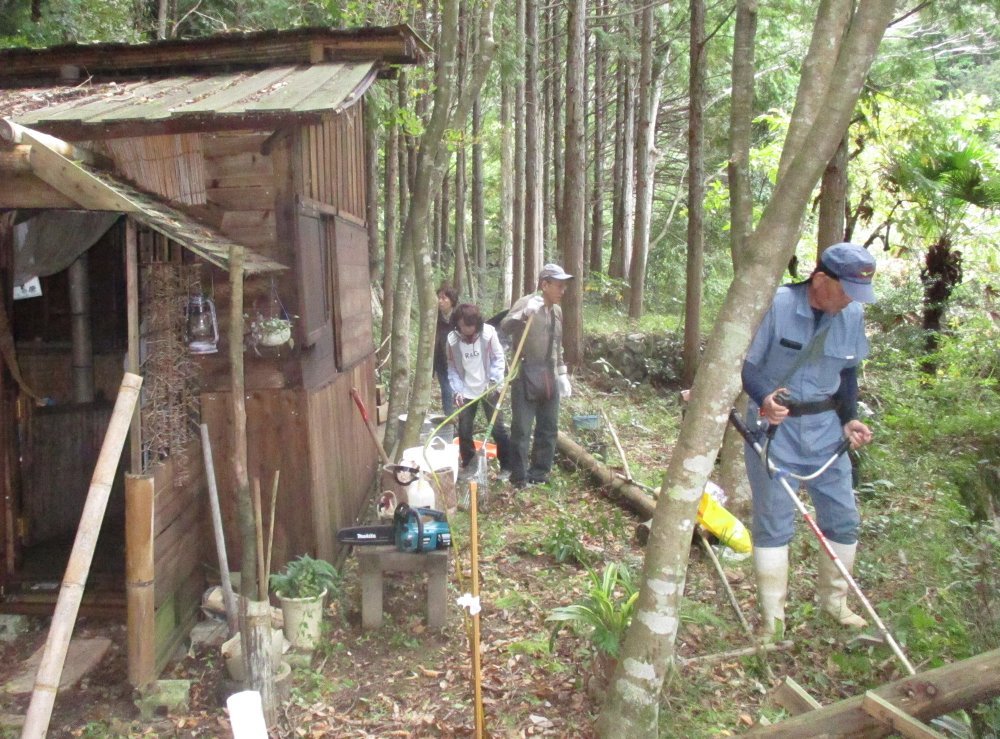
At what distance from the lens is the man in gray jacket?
25.0ft

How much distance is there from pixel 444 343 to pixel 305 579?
4371 mm

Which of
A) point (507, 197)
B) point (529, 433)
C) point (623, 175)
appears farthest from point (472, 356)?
point (623, 175)

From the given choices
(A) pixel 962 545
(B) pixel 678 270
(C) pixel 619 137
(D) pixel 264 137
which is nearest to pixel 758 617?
(A) pixel 962 545

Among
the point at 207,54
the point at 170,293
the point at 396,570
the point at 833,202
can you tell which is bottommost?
the point at 396,570

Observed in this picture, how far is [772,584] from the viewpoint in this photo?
450 cm

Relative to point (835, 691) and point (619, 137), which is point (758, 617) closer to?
point (835, 691)

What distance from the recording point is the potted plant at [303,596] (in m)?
4.99

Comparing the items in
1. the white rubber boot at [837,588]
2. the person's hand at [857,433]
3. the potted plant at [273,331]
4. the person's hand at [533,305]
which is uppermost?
the potted plant at [273,331]

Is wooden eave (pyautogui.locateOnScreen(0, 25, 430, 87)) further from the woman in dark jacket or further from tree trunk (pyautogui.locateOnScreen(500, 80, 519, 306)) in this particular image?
tree trunk (pyautogui.locateOnScreen(500, 80, 519, 306))

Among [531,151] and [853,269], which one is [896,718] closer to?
[853,269]

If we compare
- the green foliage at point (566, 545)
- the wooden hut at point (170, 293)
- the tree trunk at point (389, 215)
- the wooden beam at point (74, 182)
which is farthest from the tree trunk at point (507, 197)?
the wooden beam at point (74, 182)

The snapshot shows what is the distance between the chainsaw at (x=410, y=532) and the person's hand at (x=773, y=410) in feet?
7.08

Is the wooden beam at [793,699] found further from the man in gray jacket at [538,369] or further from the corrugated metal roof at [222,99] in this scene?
the man in gray jacket at [538,369]

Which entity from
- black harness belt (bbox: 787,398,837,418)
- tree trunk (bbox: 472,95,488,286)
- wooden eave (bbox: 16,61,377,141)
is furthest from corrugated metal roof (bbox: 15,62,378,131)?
tree trunk (bbox: 472,95,488,286)
